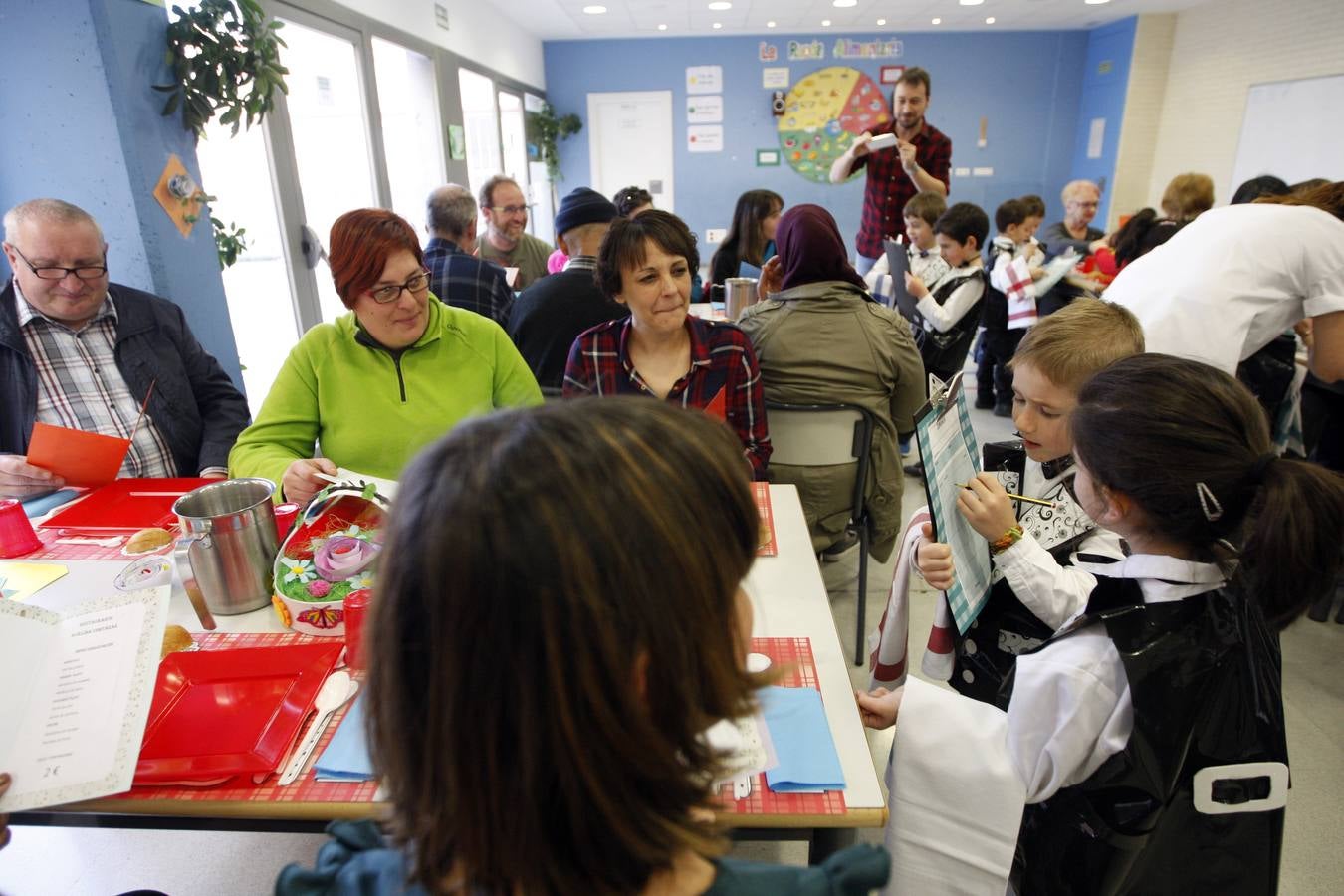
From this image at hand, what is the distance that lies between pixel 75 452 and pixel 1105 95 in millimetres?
8814

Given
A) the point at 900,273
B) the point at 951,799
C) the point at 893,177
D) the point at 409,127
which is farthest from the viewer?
the point at 409,127

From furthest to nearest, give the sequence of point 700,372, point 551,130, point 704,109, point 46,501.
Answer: point 704,109
point 551,130
point 700,372
point 46,501

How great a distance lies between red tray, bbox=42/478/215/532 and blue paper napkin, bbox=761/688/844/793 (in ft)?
4.32

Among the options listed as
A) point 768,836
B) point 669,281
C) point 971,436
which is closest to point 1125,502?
point 971,436

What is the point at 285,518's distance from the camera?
1.44m

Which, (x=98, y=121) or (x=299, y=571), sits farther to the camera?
(x=98, y=121)

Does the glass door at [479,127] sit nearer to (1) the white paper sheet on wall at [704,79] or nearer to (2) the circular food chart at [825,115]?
(1) the white paper sheet on wall at [704,79]

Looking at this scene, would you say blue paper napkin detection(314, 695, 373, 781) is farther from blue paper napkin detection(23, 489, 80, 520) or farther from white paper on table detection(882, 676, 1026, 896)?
blue paper napkin detection(23, 489, 80, 520)

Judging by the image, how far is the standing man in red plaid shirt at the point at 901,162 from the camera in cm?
397

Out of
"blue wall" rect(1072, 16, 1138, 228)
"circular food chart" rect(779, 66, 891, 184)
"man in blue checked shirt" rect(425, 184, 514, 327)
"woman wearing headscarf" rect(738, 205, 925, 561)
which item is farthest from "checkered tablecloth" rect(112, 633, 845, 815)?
"blue wall" rect(1072, 16, 1138, 228)

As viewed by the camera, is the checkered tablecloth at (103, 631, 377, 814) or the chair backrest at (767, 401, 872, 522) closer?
the checkered tablecloth at (103, 631, 377, 814)

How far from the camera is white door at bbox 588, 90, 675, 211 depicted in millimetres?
7969

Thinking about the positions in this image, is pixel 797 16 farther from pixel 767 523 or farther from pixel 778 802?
pixel 778 802

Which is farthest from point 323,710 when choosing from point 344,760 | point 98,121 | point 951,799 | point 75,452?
point 98,121
